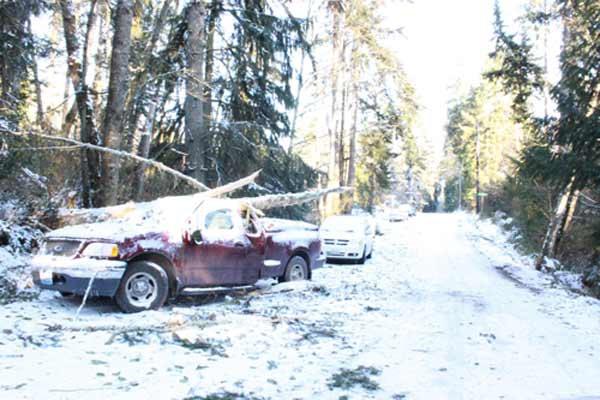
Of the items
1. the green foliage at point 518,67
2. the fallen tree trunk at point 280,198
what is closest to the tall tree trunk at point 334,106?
the green foliage at point 518,67

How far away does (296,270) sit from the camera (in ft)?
37.3

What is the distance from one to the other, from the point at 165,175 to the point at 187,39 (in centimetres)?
396

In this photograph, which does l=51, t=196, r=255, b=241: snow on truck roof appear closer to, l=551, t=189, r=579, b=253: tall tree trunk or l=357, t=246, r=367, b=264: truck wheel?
l=357, t=246, r=367, b=264: truck wheel

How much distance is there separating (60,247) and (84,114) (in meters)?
4.54

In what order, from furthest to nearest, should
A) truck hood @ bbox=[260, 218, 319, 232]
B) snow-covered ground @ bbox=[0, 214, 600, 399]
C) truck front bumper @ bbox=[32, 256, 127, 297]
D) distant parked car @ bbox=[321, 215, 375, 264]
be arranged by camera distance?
distant parked car @ bbox=[321, 215, 375, 264] → truck hood @ bbox=[260, 218, 319, 232] → truck front bumper @ bbox=[32, 256, 127, 297] → snow-covered ground @ bbox=[0, 214, 600, 399]

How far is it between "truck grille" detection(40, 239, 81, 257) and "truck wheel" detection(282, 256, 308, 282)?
14.4 ft

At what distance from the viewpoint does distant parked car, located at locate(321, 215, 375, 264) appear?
17766 mm

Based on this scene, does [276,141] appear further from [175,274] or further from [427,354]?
[427,354]

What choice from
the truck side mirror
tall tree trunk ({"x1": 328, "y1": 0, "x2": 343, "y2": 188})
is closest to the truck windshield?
the truck side mirror

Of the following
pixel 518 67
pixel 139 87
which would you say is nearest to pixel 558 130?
pixel 518 67

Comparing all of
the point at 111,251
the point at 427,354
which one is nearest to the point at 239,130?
the point at 111,251

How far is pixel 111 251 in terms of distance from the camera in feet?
25.2

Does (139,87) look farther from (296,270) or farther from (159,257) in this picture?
(159,257)

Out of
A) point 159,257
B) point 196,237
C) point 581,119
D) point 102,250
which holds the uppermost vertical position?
Result: point 581,119
